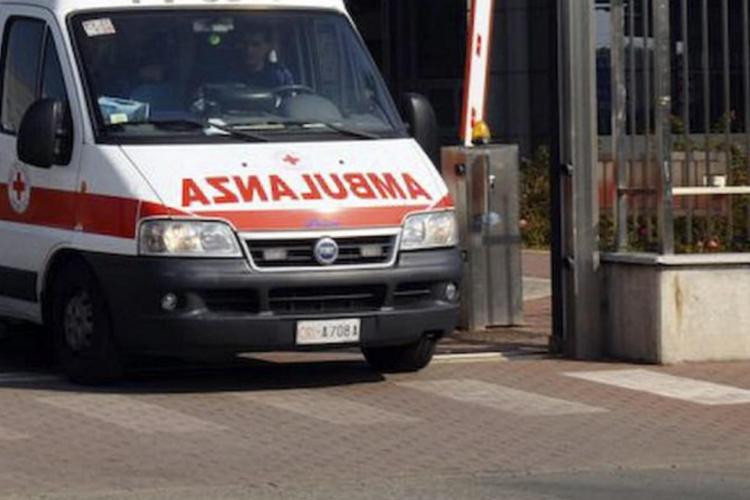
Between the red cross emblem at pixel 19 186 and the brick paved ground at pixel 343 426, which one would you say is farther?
the red cross emblem at pixel 19 186

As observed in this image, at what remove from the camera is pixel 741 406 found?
473 inches

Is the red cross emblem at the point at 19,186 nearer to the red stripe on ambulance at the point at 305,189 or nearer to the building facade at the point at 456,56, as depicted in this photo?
the red stripe on ambulance at the point at 305,189

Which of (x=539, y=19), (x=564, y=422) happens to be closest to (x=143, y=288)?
(x=564, y=422)

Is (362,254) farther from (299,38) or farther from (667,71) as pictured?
(667,71)

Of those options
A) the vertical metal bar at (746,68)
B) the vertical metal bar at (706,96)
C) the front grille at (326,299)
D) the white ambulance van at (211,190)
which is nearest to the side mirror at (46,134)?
the white ambulance van at (211,190)

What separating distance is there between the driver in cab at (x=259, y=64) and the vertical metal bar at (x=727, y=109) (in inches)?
120

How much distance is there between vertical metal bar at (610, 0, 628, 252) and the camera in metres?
13.7

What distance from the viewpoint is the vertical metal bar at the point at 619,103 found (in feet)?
45.0

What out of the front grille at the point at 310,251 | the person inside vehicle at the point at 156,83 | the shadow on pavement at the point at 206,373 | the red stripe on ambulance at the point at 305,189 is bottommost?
the shadow on pavement at the point at 206,373

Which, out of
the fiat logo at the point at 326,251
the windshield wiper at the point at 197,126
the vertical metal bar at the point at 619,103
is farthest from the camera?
the vertical metal bar at the point at 619,103

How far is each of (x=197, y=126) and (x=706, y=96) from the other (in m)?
3.71

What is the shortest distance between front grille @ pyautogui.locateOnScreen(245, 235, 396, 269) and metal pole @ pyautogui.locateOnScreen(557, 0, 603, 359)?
209 cm

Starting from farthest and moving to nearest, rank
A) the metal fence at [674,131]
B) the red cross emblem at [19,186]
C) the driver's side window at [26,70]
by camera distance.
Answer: the metal fence at [674,131], the red cross emblem at [19,186], the driver's side window at [26,70]

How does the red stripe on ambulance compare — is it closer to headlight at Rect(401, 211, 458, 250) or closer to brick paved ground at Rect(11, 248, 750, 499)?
headlight at Rect(401, 211, 458, 250)
